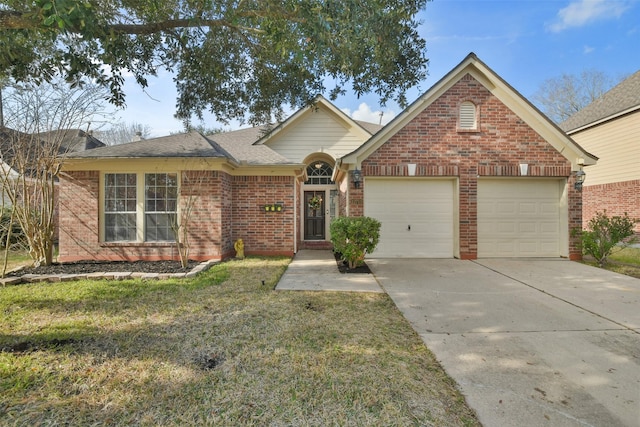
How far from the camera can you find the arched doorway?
42.8 ft

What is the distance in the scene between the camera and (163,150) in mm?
8766

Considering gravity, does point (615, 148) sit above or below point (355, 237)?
above

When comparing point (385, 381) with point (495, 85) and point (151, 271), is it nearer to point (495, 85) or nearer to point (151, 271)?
point (151, 271)

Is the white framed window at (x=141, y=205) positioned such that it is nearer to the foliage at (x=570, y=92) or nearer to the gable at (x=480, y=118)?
the gable at (x=480, y=118)

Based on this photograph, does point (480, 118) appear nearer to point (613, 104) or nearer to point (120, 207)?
point (120, 207)

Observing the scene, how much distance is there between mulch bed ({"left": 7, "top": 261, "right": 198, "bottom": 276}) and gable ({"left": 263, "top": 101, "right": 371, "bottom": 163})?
20.9ft

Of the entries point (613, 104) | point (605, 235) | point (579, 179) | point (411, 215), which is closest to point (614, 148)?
point (613, 104)

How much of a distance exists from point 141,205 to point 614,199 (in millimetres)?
19992

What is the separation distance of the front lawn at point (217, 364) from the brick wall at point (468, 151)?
16.7ft

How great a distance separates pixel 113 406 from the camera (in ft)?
7.93

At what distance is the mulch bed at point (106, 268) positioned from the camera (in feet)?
23.2

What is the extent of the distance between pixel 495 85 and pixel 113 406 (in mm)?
10729

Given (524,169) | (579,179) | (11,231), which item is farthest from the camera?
(524,169)

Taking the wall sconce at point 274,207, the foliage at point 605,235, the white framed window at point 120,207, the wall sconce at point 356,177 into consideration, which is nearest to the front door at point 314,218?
the wall sconce at point 274,207
